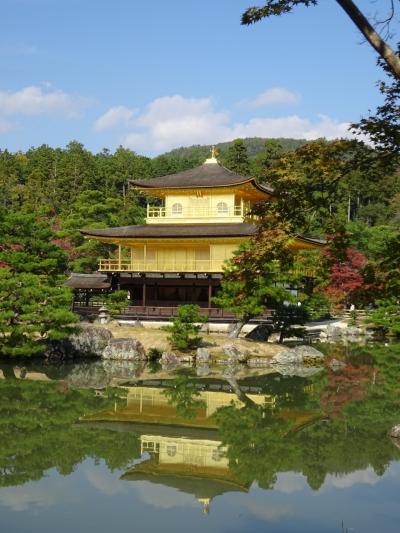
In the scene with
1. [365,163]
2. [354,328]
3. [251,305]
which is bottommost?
[354,328]

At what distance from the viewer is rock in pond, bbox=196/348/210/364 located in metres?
24.5

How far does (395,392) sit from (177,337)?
906 cm

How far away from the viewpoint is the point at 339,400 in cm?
1788

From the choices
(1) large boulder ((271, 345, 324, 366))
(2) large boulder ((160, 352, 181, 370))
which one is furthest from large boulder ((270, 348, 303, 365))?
(2) large boulder ((160, 352, 181, 370))

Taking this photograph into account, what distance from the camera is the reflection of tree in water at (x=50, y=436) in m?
11.5

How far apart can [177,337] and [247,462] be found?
Result: 13.4 metres

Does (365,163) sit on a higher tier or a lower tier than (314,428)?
higher

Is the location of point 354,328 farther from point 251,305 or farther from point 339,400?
point 339,400

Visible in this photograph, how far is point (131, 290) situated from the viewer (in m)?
35.8

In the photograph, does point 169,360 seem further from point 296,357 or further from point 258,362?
point 296,357

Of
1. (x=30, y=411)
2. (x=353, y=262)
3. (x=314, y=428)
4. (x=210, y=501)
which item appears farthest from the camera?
(x=353, y=262)

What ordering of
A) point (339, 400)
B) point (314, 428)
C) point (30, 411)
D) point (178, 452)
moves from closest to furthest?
1. point (178, 452)
2. point (314, 428)
3. point (30, 411)
4. point (339, 400)

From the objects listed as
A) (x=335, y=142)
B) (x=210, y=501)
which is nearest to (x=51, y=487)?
(x=210, y=501)

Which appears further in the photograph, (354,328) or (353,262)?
(353,262)
